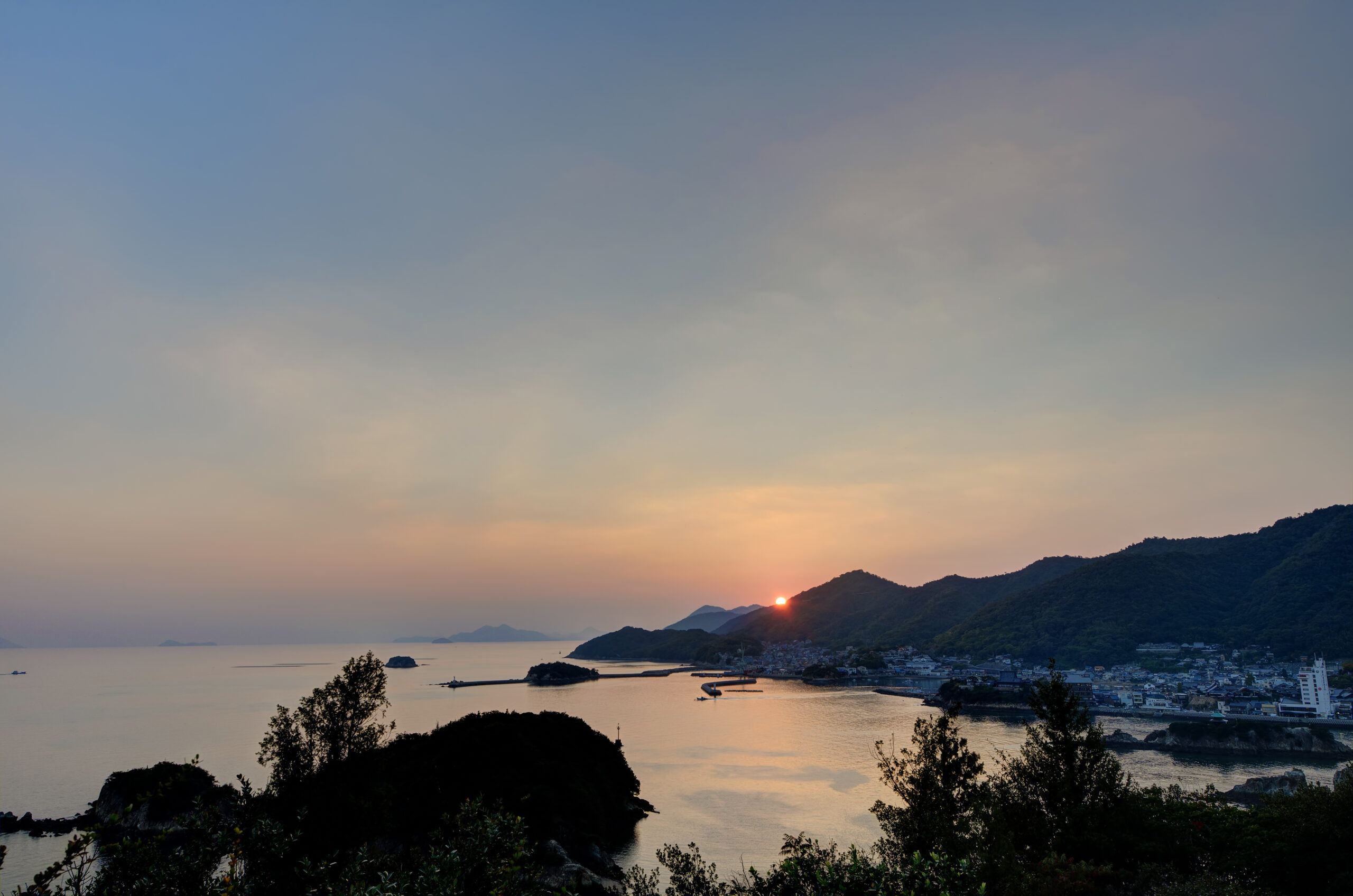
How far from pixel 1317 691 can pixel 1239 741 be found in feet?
120

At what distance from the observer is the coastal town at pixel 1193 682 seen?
365ft

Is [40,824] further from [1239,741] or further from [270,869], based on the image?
[1239,741]

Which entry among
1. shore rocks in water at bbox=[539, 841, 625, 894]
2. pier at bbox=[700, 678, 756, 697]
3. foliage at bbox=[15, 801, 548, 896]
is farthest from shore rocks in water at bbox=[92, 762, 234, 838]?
pier at bbox=[700, 678, 756, 697]

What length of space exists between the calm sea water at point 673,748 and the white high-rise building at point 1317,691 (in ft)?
88.8

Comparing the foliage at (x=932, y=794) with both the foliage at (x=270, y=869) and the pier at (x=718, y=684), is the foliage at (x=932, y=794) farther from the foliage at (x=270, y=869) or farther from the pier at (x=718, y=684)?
the pier at (x=718, y=684)

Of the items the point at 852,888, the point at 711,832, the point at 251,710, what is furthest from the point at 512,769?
the point at 251,710

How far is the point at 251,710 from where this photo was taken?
13662cm

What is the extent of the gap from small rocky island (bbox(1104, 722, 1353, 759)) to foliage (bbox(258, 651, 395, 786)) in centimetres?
9171

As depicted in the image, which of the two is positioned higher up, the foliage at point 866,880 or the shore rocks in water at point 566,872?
the foliage at point 866,880

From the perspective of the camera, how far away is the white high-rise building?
354ft

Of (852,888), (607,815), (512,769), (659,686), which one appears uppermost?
(852,888)

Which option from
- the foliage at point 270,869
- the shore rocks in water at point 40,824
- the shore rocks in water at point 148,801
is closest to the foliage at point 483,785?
the shore rocks in water at point 148,801

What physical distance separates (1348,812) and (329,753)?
53313 mm

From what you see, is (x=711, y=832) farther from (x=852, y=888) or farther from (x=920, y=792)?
(x=852, y=888)
